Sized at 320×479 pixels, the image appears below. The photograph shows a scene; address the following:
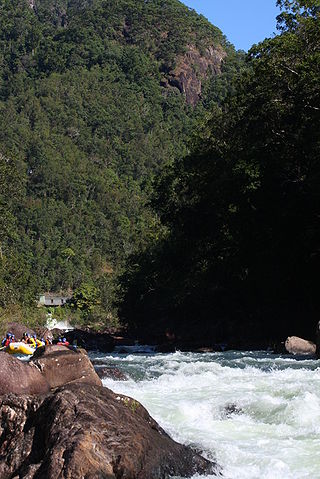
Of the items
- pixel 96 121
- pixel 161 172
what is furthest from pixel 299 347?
pixel 96 121

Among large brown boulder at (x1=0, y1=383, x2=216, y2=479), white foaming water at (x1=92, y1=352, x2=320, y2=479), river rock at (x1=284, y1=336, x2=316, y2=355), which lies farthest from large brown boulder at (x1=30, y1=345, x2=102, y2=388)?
river rock at (x1=284, y1=336, x2=316, y2=355)

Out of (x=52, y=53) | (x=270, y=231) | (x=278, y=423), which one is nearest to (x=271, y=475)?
(x=278, y=423)

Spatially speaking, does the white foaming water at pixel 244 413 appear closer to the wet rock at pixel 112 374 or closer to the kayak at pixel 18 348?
the wet rock at pixel 112 374

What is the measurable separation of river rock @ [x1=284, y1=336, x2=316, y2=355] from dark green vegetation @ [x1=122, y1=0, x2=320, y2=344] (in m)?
3.96

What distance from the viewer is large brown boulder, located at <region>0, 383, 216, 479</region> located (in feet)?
23.6

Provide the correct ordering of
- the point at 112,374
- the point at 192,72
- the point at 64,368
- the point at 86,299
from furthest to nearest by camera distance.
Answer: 1. the point at 192,72
2. the point at 86,299
3. the point at 112,374
4. the point at 64,368

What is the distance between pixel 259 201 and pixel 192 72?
467 feet

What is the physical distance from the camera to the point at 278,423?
1040 cm

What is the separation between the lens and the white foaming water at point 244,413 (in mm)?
8680

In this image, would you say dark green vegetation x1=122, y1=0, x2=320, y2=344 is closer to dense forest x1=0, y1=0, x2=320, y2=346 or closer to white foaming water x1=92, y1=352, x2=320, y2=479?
dense forest x1=0, y1=0, x2=320, y2=346

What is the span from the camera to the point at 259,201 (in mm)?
26328

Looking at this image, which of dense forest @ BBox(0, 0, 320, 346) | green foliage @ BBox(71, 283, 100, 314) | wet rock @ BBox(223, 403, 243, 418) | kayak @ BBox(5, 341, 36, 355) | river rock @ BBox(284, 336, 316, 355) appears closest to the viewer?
wet rock @ BBox(223, 403, 243, 418)

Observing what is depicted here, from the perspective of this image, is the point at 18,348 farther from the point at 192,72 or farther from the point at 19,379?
the point at 192,72

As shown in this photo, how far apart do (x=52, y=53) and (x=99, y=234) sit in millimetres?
71468
